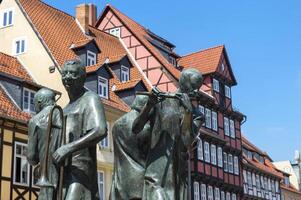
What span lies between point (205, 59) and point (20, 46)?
50.7 feet

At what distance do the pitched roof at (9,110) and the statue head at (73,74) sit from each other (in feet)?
50.3

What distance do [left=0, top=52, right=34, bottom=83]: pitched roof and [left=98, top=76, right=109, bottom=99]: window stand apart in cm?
297

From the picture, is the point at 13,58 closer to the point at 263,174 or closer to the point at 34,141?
the point at 34,141

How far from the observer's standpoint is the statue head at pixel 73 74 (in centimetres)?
520

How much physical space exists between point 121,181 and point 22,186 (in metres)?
15.1

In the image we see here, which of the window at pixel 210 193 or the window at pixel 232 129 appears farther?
the window at pixel 232 129

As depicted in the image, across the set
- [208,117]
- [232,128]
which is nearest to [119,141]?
[208,117]

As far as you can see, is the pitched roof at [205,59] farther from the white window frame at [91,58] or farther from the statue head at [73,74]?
the statue head at [73,74]

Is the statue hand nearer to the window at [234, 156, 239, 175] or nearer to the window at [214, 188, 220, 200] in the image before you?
the window at [214, 188, 220, 200]

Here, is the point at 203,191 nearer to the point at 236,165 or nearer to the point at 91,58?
the point at 236,165

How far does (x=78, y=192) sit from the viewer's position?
16.1 feet

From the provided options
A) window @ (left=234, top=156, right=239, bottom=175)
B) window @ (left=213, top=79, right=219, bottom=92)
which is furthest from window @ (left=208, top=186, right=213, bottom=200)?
window @ (left=213, top=79, right=219, bottom=92)

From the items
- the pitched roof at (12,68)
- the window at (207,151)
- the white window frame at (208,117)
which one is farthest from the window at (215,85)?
the pitched roof at (12,68)

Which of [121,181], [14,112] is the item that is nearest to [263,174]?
[14,112]
